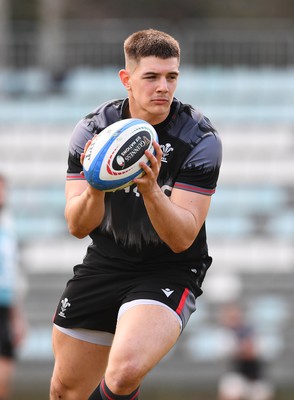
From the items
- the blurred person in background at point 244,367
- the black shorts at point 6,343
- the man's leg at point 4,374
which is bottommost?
the blurred person in background at point 244,367

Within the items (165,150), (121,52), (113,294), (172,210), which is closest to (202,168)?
(165,150)

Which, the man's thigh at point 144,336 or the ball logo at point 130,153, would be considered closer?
the ball logo at point 130,153

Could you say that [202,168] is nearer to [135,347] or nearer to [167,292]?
[167,292]

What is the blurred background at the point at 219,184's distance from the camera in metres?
15.9

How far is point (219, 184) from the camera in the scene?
17.9m

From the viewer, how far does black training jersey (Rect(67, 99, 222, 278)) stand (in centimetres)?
582

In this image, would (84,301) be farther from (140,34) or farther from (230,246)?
(230,246)

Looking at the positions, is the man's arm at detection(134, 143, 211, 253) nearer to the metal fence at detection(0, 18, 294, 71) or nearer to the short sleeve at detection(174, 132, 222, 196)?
the short sleeve at detection(174, 132, 222, 196)

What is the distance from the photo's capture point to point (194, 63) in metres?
19.6

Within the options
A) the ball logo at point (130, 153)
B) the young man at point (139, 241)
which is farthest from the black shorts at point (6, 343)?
the ball logo at point (130, 153)

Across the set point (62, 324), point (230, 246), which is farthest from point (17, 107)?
point (62, 324)

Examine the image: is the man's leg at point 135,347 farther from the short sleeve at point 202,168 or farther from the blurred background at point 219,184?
the blurred background at point 219,184

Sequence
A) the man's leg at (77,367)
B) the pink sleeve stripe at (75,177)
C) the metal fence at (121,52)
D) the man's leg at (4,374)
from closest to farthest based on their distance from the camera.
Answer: the pink sleeve stripe at (75,177) < the man's leg at (77,367) < the man's leg at (4,374) < the metal fence at (121,52)

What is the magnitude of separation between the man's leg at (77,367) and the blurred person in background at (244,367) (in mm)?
8363
